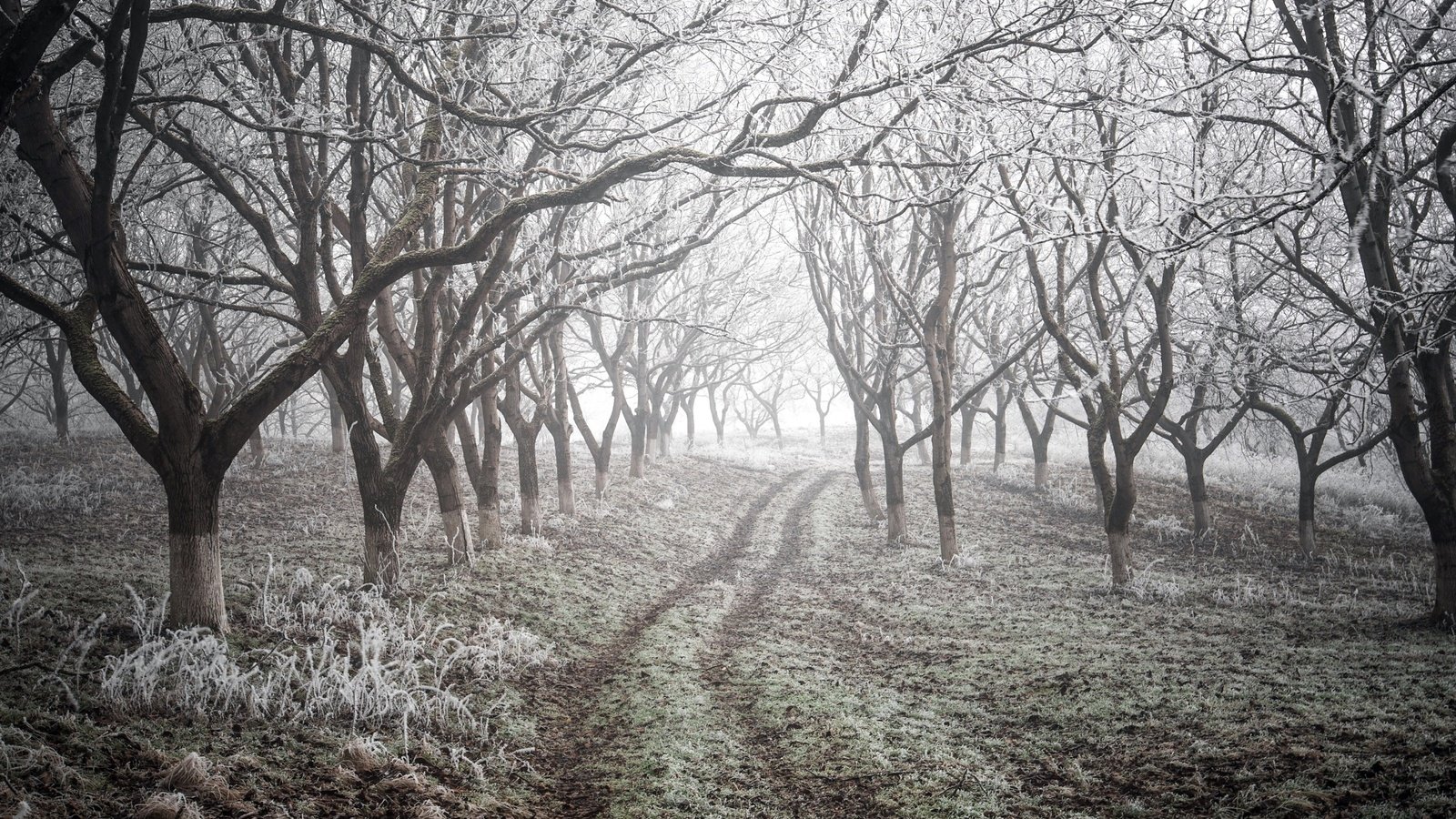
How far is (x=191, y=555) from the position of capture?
5852mm

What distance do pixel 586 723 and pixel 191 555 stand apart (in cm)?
368

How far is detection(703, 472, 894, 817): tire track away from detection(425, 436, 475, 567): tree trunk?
12.4 feet

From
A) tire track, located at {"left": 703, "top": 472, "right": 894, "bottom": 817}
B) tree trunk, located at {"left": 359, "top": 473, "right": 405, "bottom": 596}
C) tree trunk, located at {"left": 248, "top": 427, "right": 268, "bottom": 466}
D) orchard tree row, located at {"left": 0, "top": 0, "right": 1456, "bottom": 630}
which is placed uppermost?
orchard tree row, located at {"left": 0, "top": 0, "right": 1456, "bottom": 630}

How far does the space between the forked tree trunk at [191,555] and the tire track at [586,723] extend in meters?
3.13

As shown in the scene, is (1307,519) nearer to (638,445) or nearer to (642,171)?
(642,171)

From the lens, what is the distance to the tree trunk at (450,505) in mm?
9445

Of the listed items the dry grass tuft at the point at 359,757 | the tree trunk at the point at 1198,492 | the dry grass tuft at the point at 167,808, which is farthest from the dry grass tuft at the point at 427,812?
the tree trunk at the point at 1198,492

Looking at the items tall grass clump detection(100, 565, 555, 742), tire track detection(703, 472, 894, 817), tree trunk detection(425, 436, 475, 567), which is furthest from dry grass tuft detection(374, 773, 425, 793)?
tree trunk detection(425, 436, 475, 567)

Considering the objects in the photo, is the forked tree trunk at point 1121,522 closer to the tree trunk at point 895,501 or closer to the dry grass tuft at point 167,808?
the tree trunk at point 895,501

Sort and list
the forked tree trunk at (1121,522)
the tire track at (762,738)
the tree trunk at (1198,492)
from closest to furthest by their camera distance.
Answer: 1. the tire track at (762,738)
2. the forked tree trunk at (1121,522)
3. the tree trunk at (1198,492)

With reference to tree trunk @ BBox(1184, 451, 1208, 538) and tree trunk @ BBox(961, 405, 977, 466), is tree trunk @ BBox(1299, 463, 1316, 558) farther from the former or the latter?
tree trunk @ BBox(961, 405, 977, 466)

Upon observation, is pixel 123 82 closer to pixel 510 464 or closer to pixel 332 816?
pixel 332 816

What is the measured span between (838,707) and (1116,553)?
663cm

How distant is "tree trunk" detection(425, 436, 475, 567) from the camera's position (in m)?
9.45
